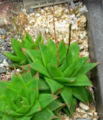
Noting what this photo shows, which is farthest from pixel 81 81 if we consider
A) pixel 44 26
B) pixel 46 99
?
pixel 44 26

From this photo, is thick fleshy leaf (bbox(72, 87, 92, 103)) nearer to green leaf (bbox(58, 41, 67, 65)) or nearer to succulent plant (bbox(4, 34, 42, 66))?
green leaf (bbox(58, 41, 67, 65))

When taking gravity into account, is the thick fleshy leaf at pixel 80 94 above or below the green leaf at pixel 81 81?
below

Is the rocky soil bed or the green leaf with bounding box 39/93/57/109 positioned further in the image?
the rocky soil bed

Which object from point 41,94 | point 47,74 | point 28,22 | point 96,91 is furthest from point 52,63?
point 28,22

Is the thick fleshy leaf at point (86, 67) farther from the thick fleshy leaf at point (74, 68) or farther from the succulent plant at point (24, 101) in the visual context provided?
the succulent plant at point (24, 101)

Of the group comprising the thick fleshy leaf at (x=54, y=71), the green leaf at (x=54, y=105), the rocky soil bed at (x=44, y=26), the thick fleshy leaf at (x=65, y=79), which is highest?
the rocky soil bed at (x=44, y=26)

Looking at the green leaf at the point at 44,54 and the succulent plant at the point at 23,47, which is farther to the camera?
the succulent plant at the point at 23,47

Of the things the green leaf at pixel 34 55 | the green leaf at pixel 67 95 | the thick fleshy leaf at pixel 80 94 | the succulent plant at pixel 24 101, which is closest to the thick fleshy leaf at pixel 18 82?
the succulent plant at pixel 24 101

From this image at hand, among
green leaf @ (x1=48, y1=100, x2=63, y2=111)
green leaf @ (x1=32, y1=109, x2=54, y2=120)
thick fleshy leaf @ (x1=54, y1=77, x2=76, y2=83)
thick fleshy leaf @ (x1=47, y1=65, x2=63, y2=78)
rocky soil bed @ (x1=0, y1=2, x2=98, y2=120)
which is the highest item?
rocky soil bed @ (x1=0, y1=2, x2=98, y2=120)

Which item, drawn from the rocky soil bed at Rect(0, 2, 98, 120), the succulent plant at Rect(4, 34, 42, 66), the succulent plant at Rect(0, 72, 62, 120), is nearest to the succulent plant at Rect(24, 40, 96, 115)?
the succulent plant at Rect(0, 72, 62, 120)
